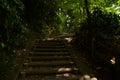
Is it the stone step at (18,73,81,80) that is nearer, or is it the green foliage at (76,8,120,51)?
the stone step at (18,73,81,80)

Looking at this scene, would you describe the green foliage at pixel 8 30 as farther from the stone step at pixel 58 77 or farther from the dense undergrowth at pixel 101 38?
the dense undergrowth at pixel 101 38

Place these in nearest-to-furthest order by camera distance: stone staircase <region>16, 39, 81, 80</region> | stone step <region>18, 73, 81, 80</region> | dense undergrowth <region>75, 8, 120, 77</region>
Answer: stone step <region>18, 73, 81, 80</region> → stone staircase <region>16, 39, 81, 80</region> → dense undergrowth <region>75, 8, 120, 77</region>

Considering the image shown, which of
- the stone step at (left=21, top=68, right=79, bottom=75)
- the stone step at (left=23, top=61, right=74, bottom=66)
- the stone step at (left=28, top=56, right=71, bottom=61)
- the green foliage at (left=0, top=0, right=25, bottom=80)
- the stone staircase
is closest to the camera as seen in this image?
the green foliage at (left=0, top=0, right=25, bottom=80)

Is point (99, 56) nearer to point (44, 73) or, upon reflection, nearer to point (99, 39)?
point (99, 39)

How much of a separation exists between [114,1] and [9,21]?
25.2 ft

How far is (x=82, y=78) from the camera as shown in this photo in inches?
208

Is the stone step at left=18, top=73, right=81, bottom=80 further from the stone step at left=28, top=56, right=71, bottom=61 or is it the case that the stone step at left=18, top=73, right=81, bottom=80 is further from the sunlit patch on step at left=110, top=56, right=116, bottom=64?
the sunlit patch on step at left=110, top=56, right=116, bottom=64

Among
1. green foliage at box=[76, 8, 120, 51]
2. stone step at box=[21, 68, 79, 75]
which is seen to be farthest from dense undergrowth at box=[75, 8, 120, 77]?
stone step at box=[21, 68, 79, 75]

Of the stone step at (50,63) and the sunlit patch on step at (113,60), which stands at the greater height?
the stone step at (50,63)

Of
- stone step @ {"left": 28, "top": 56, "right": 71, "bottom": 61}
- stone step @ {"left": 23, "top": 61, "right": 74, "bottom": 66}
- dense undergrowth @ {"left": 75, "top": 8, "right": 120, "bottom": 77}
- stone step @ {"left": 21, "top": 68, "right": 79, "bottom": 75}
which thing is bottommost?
stone step @ {"left": 21, "top": 68, "right": 79, "bottom": 75}

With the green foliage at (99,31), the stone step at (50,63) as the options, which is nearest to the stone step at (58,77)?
the stone step at (50,63)

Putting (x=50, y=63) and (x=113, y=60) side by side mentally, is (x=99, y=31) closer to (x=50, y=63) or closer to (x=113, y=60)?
(x=113, y=60)

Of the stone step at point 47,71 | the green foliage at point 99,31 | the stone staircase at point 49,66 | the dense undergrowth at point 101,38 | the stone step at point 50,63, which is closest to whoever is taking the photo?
the stone staircase at point 49,66

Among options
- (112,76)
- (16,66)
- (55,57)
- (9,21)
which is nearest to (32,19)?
(55,57)
